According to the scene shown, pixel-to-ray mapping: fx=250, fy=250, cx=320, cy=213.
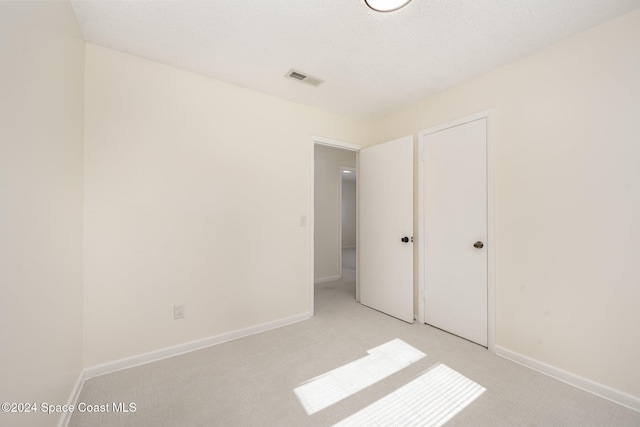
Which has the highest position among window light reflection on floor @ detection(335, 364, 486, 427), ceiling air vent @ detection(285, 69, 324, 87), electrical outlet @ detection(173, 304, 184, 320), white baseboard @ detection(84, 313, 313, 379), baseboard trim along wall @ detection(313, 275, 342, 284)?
ceiling air vent @ detection(285, 69, 324, 87)

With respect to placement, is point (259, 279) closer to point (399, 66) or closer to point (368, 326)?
point (368, 326)

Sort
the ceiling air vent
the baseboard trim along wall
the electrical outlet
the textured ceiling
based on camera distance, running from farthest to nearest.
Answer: the baseboard trim along wall
the ceiling air vent
the electrical outlet
the textured ceiling

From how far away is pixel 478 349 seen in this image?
2.25m

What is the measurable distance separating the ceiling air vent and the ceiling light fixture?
942 millimetres

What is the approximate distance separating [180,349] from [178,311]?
33cm

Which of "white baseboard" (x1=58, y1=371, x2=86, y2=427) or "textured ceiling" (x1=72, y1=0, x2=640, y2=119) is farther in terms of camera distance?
"textured ceiling" (x1=72, y1=0, x2=640, y2=119)

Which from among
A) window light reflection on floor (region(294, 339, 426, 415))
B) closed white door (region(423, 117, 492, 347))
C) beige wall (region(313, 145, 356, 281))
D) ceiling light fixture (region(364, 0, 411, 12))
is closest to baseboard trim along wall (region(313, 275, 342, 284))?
beige wall (region(313, 145, 356, 281))

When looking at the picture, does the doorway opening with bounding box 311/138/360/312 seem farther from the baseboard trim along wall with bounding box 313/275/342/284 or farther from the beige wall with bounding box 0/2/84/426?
the beige wall with bounding box 0/2/84/426

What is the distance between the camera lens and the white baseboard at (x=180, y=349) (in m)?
1.89

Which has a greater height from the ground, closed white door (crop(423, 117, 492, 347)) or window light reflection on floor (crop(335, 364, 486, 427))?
closed white door (crop(423, 117, 492, 347))

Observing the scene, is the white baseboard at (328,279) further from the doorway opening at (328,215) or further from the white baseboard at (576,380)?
the white baseboard at (576,380)

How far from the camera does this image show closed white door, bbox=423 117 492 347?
232 centimetres

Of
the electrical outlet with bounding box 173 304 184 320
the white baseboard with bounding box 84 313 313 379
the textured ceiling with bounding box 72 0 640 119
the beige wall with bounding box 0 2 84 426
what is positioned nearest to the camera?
the beige wall with bounding box 0 2 84 426

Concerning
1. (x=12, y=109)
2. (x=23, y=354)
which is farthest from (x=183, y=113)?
(x=23, y=354)
